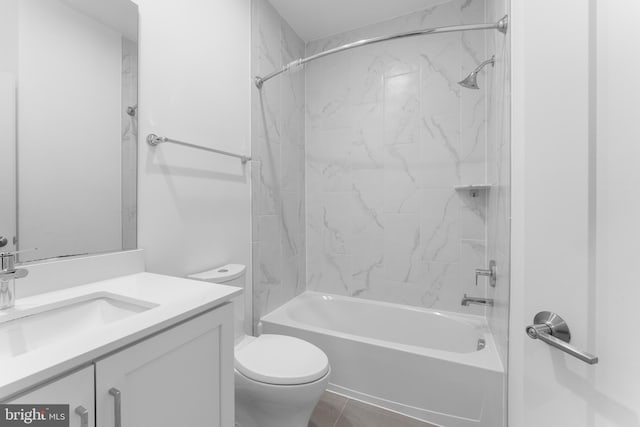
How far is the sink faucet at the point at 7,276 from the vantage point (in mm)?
A: 728

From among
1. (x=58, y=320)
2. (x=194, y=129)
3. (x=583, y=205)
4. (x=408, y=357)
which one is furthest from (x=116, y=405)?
(x=408, y=357)

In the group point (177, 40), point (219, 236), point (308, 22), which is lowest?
point (219, 236)

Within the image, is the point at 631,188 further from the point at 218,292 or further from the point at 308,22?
the point at 308,22

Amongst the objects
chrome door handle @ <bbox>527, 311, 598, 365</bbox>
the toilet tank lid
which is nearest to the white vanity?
the toilet tank lid

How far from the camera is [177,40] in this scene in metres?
1.33

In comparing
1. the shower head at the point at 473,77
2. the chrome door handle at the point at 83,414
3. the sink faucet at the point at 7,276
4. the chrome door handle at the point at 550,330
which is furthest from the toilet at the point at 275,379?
the shower head at the point at 473,77

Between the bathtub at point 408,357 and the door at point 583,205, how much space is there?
2.37 ft

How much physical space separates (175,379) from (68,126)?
36.9 inches

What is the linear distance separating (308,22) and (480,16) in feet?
4.04

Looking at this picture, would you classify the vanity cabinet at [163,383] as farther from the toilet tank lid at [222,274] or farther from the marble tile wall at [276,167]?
the marble tile wall at [276,167]

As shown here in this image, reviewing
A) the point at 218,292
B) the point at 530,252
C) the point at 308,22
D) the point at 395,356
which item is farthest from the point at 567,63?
the point at 308,22

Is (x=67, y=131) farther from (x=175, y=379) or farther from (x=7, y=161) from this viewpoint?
(x=175, y=379)

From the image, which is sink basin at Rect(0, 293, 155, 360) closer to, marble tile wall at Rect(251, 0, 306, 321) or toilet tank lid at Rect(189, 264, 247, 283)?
toilet tank lid at Rect(189, 264, 247, 283)

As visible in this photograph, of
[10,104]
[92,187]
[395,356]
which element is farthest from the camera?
[395,356]
